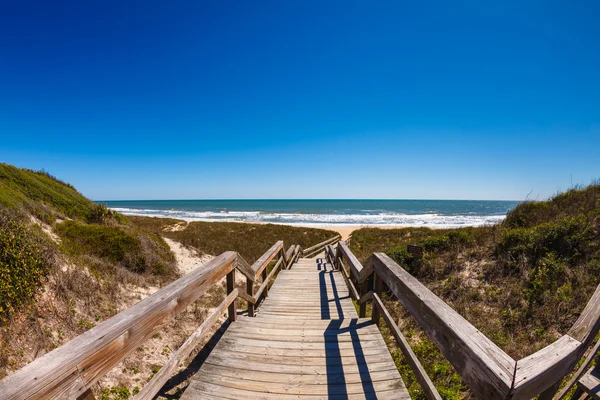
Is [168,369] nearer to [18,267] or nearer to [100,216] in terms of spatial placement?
[18,267]

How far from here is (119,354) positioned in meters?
1.53

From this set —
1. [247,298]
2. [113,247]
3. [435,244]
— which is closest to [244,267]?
[247,298]

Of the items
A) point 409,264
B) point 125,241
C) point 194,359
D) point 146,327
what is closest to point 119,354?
point 146,327

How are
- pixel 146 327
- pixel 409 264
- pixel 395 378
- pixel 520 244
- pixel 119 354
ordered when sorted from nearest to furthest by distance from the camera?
pixel 119 354
pixel 146 327
pixel 395 378
pixel 520 244
pixel 409 264

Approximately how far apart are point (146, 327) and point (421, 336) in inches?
189

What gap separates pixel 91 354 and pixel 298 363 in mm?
2017

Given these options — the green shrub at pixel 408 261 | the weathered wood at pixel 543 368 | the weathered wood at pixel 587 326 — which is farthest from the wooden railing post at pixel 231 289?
the green shrub at pixel 408 261

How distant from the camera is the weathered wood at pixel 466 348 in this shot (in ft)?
4.01

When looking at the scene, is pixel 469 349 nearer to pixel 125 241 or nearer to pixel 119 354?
pixel 119 354

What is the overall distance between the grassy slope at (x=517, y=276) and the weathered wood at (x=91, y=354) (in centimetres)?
307

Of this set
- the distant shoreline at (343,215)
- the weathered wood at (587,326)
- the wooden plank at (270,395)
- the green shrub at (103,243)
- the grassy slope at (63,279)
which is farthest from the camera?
the distant shoreline at (343,215)

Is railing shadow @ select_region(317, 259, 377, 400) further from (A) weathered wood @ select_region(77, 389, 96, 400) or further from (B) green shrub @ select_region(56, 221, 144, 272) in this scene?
(B) green shrub @ select_region(56, 221, 144, 272)

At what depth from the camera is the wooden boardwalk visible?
2.35m

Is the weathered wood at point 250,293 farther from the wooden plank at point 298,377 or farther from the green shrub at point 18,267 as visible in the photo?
the green shrub at point 18,267
